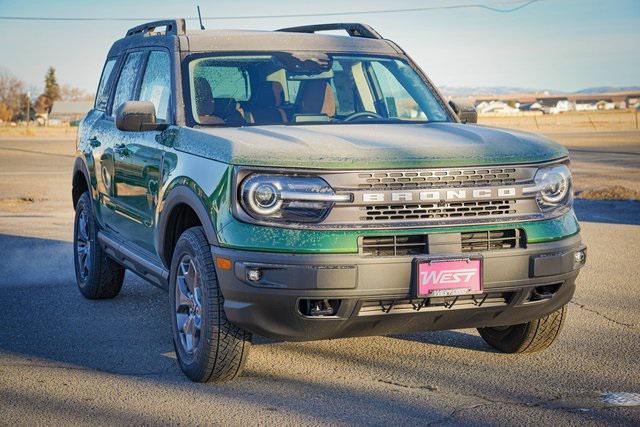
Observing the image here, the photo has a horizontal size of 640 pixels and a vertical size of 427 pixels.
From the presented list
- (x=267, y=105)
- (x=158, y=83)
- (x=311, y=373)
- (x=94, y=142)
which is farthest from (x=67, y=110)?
(x=311, y=373)

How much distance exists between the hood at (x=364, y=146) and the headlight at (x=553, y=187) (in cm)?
8

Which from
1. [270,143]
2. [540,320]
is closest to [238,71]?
[270,143]

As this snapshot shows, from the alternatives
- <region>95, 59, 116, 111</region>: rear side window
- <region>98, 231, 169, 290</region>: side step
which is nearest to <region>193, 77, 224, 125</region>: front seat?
<region>98, 231, 169, 290</region>: side step

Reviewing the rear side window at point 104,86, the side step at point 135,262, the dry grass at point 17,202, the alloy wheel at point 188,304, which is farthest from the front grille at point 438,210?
the dry grass at point 17,202

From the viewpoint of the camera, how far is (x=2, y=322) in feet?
22.2

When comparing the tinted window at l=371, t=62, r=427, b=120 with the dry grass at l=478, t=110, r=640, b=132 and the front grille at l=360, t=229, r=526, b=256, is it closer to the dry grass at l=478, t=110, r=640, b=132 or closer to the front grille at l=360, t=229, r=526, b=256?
the front grille at l=360, t=229, r=526, b=256

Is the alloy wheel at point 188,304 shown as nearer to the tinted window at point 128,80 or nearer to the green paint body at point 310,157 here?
the green paint body at point 310,157

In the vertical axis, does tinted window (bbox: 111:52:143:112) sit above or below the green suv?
above

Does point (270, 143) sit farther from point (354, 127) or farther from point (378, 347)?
point (378, 347)

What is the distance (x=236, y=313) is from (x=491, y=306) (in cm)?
129

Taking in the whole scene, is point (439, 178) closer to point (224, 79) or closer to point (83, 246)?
point (224, 79)

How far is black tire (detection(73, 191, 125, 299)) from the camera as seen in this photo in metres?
7.57

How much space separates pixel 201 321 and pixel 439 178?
142 centimetres

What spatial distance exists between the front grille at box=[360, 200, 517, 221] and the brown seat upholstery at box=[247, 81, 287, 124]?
1.42 metres
